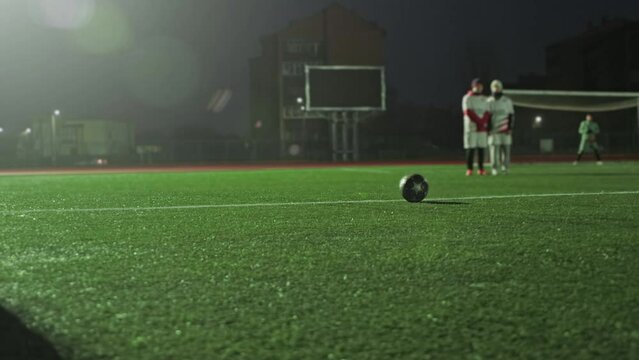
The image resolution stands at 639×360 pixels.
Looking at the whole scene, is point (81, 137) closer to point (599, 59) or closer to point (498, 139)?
point (599, 59)

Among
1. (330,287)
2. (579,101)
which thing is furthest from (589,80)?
(330,287)

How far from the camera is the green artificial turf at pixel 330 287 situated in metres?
1.63

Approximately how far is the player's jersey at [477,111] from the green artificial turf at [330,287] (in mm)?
7338

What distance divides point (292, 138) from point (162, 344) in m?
53.7

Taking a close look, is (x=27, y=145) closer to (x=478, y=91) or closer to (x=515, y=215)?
(x=478, y=91)

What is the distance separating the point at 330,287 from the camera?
2227 mm

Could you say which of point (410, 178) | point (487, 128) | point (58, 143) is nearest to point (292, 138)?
point (58, 143)

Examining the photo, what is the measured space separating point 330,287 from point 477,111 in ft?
32.2

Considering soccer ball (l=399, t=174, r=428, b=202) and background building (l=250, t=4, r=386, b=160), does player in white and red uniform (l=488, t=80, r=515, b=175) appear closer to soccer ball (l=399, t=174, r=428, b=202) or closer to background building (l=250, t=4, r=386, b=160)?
soccer ball (l=399, t=174, r=428, b=202)

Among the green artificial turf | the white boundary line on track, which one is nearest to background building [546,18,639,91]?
the white boundary line on track

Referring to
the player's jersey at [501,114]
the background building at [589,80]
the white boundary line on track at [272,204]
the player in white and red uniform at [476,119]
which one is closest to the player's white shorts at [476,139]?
the player in white and red uniform at [476,119]

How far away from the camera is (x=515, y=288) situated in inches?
86.1

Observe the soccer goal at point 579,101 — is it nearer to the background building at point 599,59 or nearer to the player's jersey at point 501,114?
the player's jersey at point 501,114

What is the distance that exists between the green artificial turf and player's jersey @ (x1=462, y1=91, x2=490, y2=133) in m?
7.34
